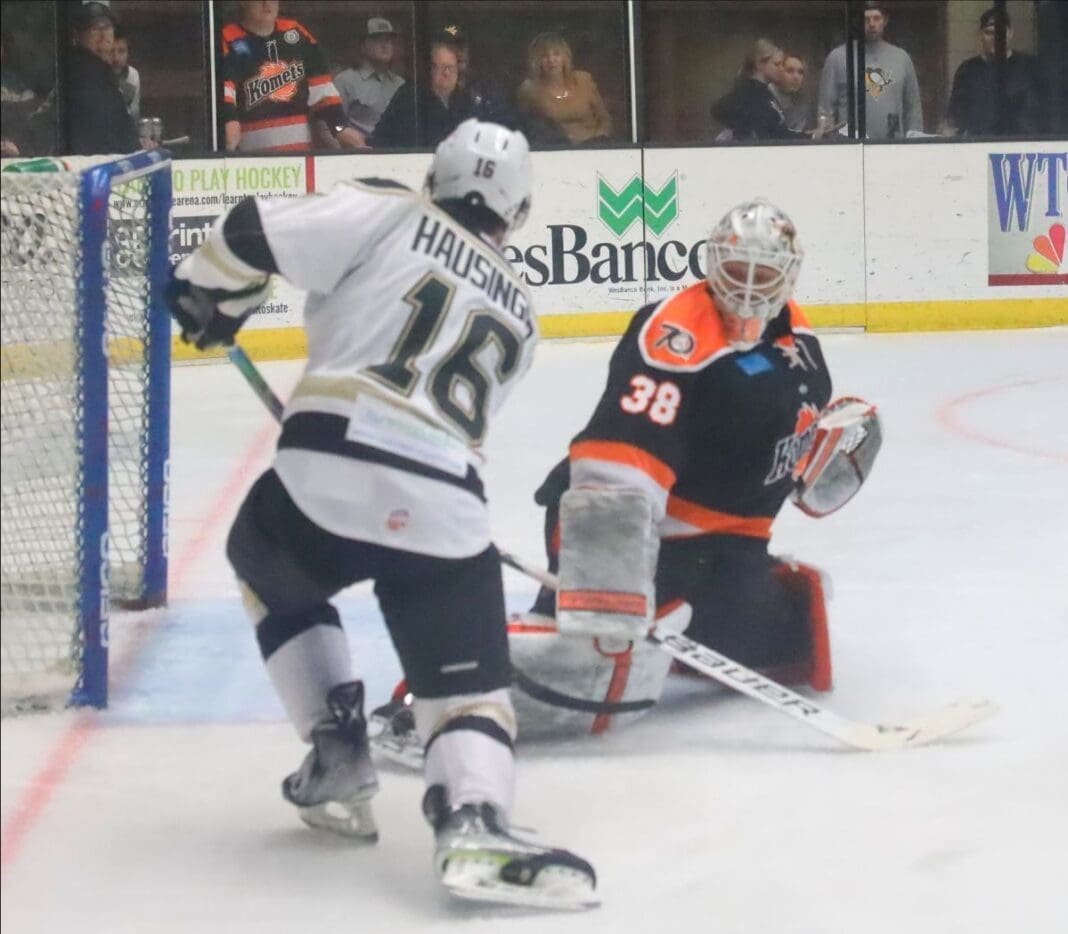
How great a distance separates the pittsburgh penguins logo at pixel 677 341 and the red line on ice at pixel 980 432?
251cm

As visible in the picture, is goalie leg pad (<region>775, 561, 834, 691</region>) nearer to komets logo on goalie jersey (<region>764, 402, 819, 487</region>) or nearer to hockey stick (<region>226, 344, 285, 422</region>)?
komets logo on goalie jersey (<region>764, 402, 819, 487</region>)

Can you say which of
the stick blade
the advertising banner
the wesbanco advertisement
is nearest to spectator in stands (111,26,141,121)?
the advertising banner

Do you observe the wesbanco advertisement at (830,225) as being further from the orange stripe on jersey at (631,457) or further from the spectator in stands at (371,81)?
the orange stripe on jersey at (631,457)

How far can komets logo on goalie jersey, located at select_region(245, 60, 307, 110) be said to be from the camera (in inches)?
276

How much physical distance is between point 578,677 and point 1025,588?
1.30m

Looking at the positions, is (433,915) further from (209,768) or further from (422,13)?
(422,13)

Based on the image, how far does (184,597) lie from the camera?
336cm

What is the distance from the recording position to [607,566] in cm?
236

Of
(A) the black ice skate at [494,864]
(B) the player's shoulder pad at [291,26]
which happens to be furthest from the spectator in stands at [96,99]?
(B) the player's shoulder pad at [291,26]

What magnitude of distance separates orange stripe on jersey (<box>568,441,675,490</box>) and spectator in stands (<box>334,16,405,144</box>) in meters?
4.87

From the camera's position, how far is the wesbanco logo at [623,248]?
23.5ft

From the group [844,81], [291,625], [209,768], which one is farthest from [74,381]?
[844,81]

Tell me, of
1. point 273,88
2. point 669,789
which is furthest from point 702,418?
point 273,88

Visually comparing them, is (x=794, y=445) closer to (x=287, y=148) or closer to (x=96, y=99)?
(x=96, y=99)
